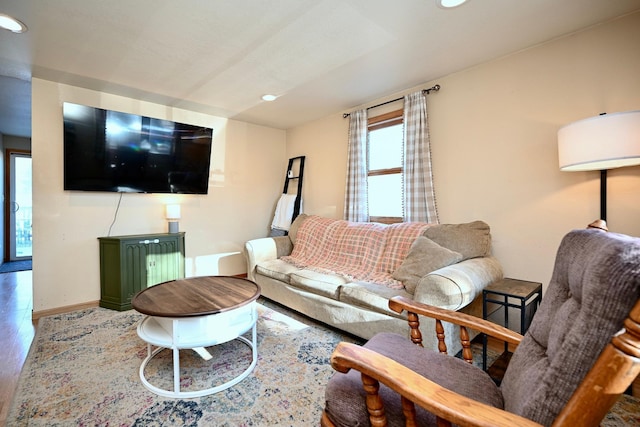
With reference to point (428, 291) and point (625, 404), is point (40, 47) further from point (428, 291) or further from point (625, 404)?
point (625, 404)

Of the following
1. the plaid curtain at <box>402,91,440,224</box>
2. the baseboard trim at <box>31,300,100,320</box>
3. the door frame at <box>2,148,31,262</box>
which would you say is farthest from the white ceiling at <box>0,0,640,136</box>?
the door frame at <box>2,148,31,262</box>

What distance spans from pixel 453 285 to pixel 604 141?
113 cm

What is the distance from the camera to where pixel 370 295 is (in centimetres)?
207

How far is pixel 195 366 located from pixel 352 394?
1.44 meters

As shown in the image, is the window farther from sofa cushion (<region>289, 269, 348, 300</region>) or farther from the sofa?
sofa cushion (<region>289, 269, 348, 300</region>)

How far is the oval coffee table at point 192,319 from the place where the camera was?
160 centimetres

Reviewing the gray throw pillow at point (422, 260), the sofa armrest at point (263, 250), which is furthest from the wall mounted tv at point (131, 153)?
the gray throw pillow at point (422, 260)

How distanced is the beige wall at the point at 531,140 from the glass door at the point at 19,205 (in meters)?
7.28

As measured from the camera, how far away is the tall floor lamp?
1.46m

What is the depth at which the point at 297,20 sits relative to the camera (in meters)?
1.87

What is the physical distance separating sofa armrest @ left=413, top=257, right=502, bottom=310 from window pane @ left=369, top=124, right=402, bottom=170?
60.5 inches

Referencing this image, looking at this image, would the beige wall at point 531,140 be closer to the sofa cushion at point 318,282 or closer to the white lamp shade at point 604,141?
the white lamp shade at point 604,141

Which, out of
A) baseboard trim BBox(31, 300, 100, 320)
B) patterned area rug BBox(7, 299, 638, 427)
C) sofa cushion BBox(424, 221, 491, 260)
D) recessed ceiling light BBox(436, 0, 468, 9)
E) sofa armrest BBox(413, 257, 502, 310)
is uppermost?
recessed ceiling light BBox(436, 0, 468, 9)

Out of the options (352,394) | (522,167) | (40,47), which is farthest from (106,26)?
(522,167)
